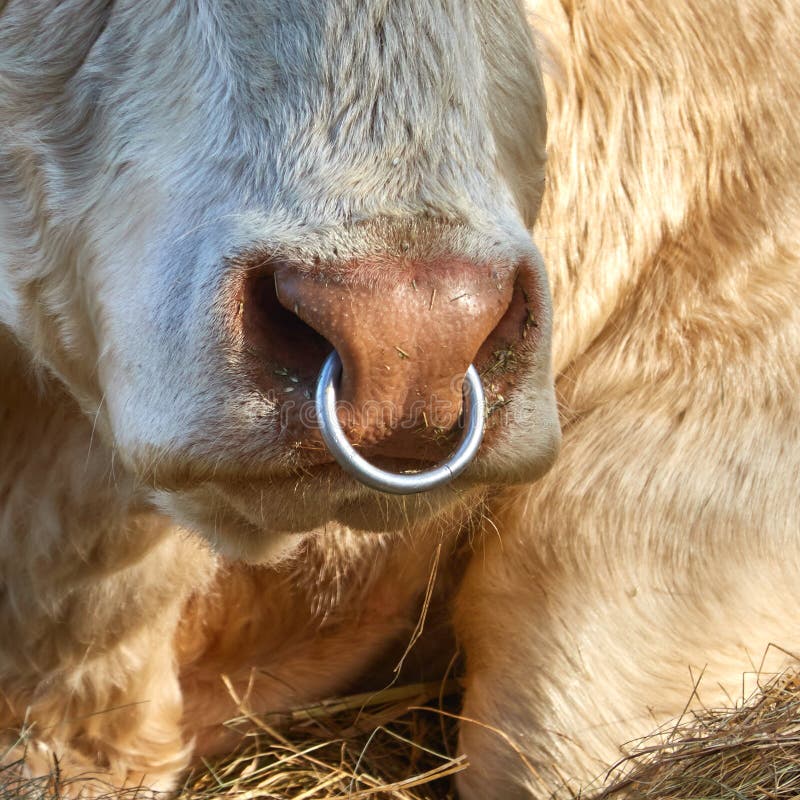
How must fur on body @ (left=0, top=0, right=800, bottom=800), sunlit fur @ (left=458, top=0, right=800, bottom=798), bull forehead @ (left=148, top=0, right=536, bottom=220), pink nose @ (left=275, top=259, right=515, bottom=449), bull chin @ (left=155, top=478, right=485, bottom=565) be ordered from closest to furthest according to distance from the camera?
pink nose @ (left=275, top=259, right=515, bottom=449) → bull forehead @ (left=148, top=0, right=536, bottom=220) → bull chin @ (left=155, top=478, right=485, bottom=565) → fur on body @ (left=0, top=0, right=800, bottom=800) → sunlit fur @ (left=458, top=0, right=800, bottom=798)

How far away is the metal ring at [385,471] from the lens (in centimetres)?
132

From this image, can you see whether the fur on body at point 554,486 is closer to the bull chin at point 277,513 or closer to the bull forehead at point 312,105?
the bull chin at point 277,513

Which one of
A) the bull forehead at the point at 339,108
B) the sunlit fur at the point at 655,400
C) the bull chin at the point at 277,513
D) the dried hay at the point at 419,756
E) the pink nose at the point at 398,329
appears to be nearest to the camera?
the pink nose at the point at 398,329

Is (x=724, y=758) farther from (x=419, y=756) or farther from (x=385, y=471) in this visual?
(x=385, y=471)

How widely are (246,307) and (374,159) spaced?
0.75ft

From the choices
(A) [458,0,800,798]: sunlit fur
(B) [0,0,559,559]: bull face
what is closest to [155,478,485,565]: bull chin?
(B) [0,0,559,559]: bull face

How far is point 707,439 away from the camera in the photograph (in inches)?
94.9

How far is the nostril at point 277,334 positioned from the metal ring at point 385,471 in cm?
3

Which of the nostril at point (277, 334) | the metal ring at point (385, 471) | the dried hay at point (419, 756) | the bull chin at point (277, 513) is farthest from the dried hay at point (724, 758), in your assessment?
the nostril at point (277, 334)

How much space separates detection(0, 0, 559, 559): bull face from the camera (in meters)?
1.35

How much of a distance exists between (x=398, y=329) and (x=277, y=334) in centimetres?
14

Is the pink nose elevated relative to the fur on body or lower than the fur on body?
elevated

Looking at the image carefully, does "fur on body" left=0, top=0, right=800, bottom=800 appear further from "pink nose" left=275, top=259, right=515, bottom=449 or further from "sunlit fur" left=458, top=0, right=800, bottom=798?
"pink nose" left=275, top=259, right=515, bottom=449

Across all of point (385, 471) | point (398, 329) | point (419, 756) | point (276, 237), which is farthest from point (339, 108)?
point (419, 756)
